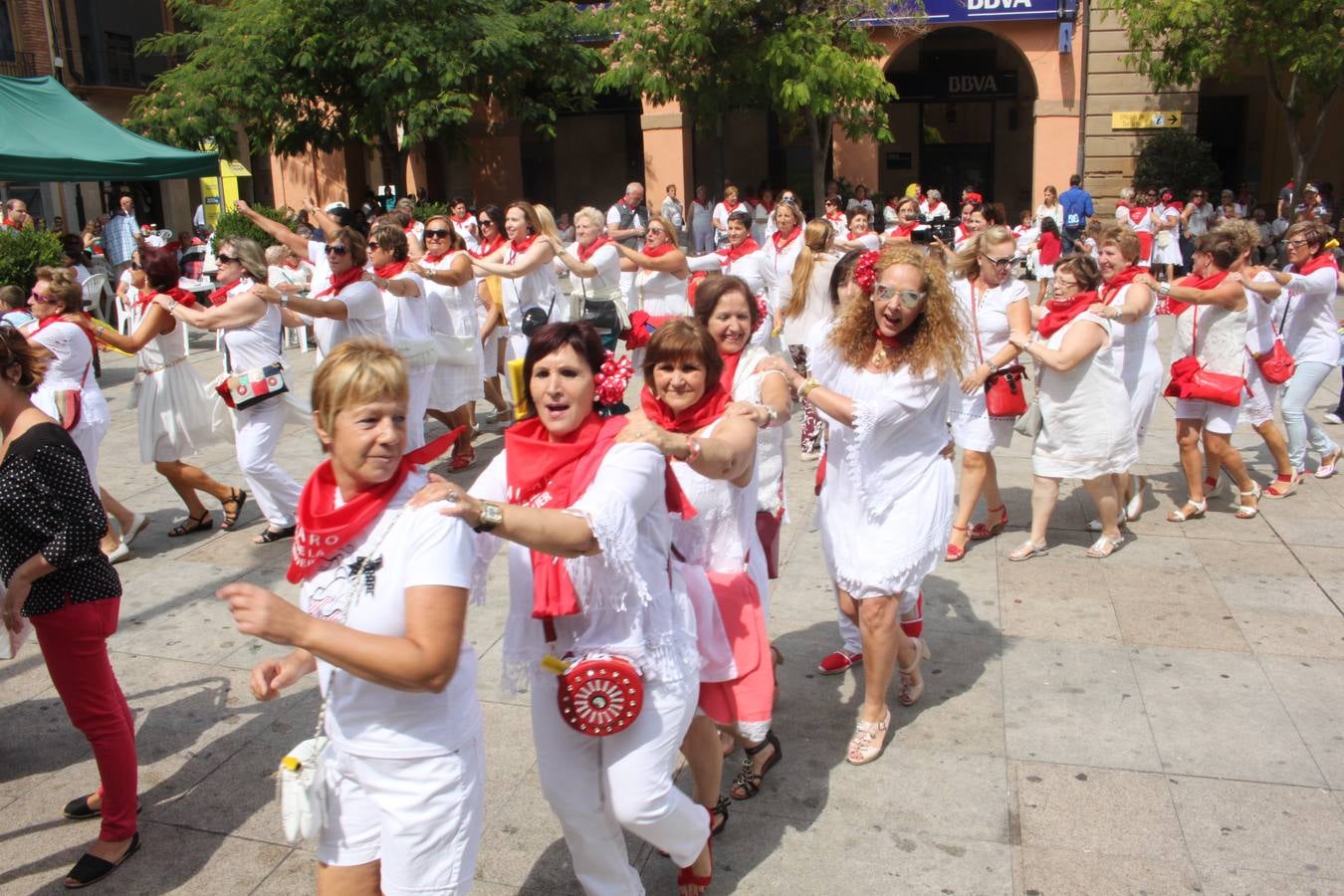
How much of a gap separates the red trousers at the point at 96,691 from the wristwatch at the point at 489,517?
6.28 ft

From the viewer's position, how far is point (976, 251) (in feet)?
20.9

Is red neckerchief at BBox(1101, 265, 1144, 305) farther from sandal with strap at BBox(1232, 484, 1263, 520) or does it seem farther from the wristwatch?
the wristwatch

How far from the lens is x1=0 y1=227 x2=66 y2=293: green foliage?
13.0 m

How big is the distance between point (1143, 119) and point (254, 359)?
20.8 meters

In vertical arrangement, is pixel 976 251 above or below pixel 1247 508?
above

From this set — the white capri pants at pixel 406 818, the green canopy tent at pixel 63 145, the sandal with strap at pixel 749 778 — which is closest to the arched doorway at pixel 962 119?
the green canopy tent at pixel 63 145

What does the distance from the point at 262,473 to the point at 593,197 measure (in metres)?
24.8

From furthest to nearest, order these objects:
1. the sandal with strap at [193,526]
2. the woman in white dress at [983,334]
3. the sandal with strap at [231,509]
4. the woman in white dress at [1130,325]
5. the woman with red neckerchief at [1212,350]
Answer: the sandal with strap at [231,509], the sandal with strap at [193,526], the woman with red neckerchief at [1212,350], the woman in white dress at [1130,325], the woman in white dress at [983,334]

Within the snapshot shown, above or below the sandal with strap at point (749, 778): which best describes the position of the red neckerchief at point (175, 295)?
above

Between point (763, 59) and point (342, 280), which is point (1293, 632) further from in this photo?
point (763, 59)

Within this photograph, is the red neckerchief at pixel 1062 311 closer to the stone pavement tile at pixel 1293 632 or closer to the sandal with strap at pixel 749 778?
the stone pavement tile at pixel 1293 632

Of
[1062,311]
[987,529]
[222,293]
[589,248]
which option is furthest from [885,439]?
[589,248]

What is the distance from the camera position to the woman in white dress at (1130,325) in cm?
646

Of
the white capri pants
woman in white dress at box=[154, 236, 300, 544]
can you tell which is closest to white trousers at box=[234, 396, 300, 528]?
woman in white dress at box=[154, 236, 300, 544]
